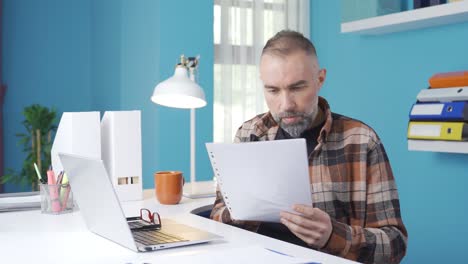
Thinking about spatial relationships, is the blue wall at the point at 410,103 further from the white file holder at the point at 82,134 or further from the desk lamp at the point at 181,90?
the white file holder at the point at 82,134

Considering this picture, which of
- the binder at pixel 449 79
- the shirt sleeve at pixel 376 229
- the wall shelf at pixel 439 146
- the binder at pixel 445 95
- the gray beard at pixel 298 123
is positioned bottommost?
the shirt sleeve at pixel 376 229

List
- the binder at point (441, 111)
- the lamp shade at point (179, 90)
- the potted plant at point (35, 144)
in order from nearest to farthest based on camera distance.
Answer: the lamp shade at point (179, 90) < the binder at point (441, 111) < the potted plant at point (35, 144)

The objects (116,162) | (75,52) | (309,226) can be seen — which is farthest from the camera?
(75,52)

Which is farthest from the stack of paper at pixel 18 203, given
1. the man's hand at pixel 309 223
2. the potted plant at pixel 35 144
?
the potted plant at pixel 35 144

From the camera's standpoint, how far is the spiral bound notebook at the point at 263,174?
1347mm

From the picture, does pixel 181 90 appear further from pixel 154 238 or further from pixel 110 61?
pixel 110 61

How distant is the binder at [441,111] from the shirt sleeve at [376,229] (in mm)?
910

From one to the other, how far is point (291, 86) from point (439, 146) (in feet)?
3.76

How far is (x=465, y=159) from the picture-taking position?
2.64m

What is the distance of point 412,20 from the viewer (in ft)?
8.88

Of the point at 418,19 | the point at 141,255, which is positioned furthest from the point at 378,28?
the point at 141,255

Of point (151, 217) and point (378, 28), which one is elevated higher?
point (378, 28)

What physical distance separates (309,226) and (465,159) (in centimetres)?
153

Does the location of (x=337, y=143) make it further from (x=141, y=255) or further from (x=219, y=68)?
(x=219, y=68)
